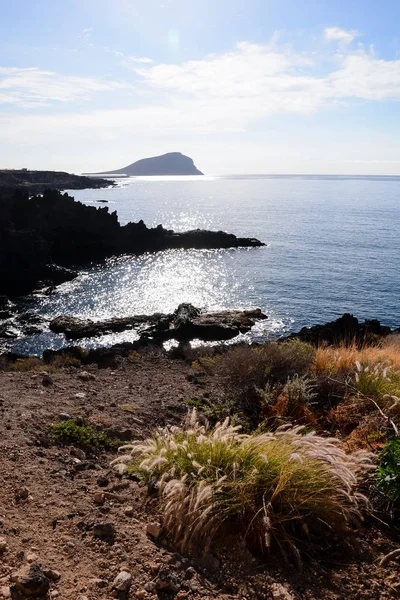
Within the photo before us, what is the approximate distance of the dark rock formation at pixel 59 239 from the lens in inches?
1815

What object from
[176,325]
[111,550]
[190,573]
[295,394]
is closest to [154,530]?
[111,550]

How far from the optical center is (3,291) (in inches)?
1646

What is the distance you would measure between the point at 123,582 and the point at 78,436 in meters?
3.39

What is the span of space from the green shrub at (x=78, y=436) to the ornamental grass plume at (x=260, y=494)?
5.98 ft

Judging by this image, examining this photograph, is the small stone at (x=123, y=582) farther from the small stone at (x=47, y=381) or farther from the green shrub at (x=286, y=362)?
the small stone at (x=47, y=381)

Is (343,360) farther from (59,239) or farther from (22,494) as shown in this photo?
(59,239)

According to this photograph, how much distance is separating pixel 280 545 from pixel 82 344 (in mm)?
26645

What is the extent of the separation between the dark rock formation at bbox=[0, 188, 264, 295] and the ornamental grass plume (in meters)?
40.2

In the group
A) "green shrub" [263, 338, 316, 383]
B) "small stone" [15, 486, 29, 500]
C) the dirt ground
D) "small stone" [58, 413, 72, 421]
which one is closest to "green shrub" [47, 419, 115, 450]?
the dirt ground

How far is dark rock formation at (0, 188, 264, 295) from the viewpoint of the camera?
46109mm

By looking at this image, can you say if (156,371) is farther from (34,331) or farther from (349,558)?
(34,331)

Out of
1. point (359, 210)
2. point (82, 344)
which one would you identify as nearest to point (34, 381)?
point (82, 344)

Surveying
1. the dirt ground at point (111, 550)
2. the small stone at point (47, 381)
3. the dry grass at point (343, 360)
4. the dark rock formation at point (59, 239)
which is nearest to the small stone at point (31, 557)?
the dirt ground at point (111, 550)

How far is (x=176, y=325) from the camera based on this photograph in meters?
32.4
